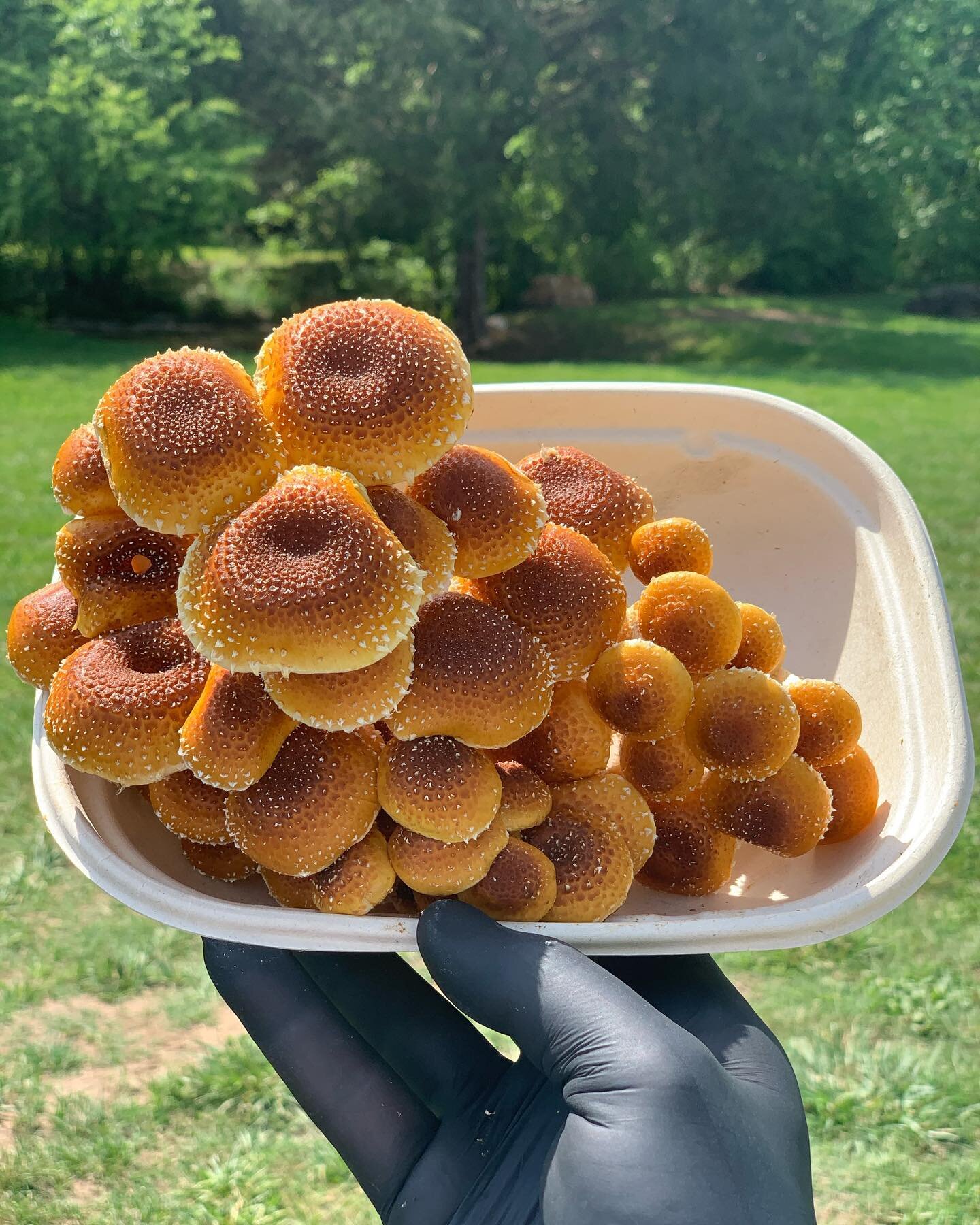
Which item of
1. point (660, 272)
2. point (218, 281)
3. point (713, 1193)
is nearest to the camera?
point (713, 1193)

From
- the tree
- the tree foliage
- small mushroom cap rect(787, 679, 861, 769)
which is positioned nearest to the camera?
small mushroom cap rect(787, 679, 861, 769)

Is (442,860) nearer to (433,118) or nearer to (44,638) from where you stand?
(44,638)

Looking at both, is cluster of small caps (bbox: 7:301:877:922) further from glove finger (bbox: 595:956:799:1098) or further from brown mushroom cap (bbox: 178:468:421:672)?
glove finger (bbox: 595:956:799:1098)

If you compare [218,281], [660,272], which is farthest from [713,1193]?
[660,272]

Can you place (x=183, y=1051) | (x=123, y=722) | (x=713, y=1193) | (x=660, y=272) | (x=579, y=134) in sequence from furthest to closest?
(x=660, y=272) → (x=579, y=134) → (x=183, y=1051) → (x=123, y=722) → (x=713, y=1193)

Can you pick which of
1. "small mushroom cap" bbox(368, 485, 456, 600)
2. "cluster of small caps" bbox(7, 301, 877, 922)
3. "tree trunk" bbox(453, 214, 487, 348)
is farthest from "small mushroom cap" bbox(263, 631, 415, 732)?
"tree trunk" bbox(453, 214, 487, 348)

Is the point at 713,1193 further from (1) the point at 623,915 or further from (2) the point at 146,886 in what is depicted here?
(2) the point at 146,886

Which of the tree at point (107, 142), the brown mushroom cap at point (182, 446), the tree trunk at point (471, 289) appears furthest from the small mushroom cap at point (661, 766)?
the tree trunk at point (471, 289)
